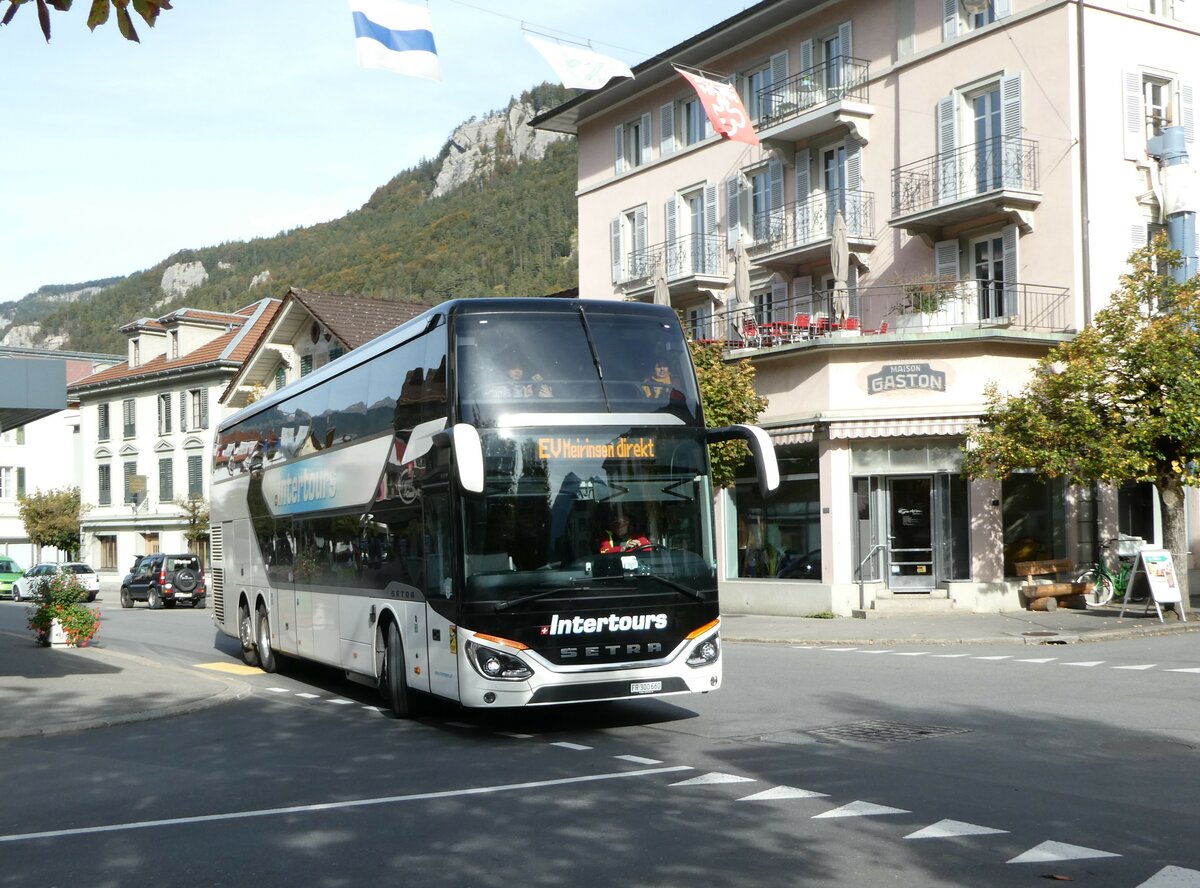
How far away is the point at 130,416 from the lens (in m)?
64.0

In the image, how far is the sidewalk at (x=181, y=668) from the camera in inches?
534

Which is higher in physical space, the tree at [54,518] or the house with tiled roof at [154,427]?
the house with tiled roof at [154,427]

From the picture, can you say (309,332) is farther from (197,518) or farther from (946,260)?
(946,260)

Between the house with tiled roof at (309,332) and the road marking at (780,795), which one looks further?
the house with tiled roof at (309,332)

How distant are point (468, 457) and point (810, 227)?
23.2 metres

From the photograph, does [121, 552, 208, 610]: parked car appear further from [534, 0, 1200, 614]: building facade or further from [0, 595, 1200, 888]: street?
[0, 595, 1200, 888]: street

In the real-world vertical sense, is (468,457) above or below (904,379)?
below

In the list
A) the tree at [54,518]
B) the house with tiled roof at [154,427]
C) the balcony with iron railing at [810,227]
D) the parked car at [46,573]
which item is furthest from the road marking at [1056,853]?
the tree at [54,518]

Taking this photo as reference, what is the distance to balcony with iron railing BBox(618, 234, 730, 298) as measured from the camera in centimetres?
3541

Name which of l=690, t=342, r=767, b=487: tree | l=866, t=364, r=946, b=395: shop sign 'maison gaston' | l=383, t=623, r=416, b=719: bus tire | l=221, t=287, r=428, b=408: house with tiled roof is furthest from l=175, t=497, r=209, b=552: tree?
l=383, t=623, r=416, b=719: bus tire

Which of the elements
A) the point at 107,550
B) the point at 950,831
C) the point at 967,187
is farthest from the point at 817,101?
the point at 107,550

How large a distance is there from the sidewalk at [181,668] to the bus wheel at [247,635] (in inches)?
37.4

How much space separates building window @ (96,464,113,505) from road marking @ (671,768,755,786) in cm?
6053

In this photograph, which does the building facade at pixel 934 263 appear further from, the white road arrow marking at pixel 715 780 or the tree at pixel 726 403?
the white road arrow marking at pixel 715 780
